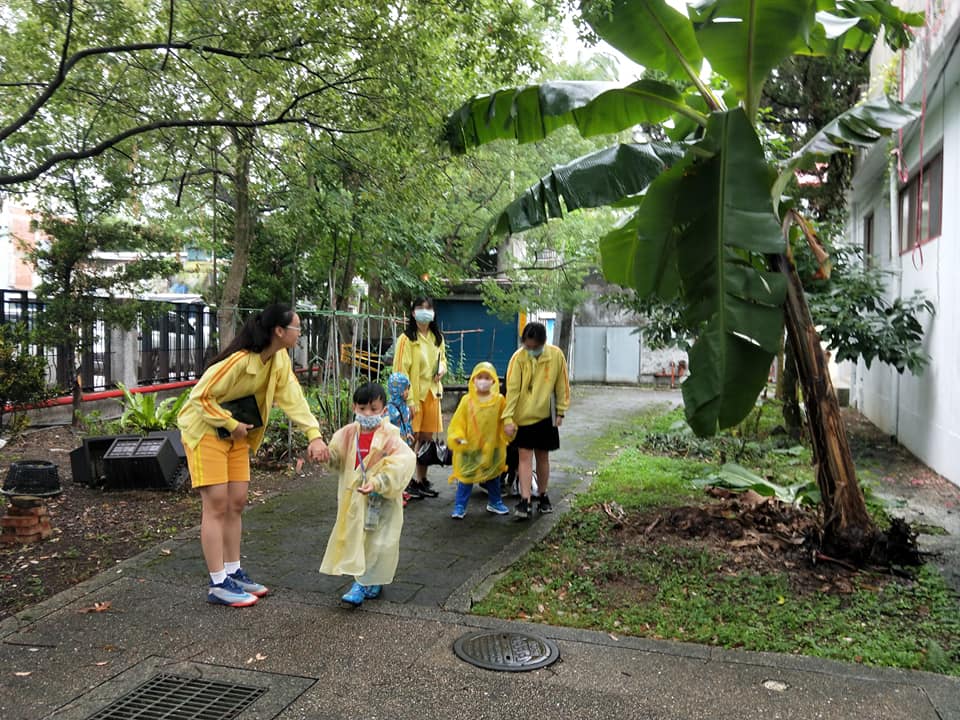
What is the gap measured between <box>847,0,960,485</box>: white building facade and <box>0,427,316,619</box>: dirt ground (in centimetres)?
734

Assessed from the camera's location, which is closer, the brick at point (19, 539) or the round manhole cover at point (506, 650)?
the round manhole cover at point (506, 650)

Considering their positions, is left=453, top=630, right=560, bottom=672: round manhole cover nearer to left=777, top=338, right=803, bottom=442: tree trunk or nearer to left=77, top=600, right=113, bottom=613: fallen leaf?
left=77, top=600, right=113, bottom=613: fallen leaf

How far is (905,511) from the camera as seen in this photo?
23.3ft

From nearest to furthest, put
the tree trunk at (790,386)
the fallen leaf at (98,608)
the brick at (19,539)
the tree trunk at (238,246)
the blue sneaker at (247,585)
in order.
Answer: the fallen leaf at (98,608)
the blue sneaker at (247,585)
the tree trunk at (790,386)
the brick at (19,539)
the tree trunk at (238,246)

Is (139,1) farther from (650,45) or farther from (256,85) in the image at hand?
(650,45)

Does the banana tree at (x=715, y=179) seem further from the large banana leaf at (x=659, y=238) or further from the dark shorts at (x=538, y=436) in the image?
the dark shorts at (x=538, y=436)

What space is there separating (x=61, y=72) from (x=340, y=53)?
222 centimetres

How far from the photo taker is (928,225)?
9.70 metres

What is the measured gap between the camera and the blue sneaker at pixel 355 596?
4.74 meters

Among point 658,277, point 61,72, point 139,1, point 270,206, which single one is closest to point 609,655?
point 658,277

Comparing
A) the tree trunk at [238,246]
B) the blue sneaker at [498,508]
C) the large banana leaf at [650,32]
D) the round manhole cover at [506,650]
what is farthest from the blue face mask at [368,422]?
the tree trunk at [238,246]

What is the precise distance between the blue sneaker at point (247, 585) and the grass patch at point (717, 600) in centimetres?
140

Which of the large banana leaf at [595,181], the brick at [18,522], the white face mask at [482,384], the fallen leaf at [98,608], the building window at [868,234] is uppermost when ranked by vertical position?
the building window at [868,234]

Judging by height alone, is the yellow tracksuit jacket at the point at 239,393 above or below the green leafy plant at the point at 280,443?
above
